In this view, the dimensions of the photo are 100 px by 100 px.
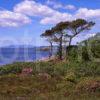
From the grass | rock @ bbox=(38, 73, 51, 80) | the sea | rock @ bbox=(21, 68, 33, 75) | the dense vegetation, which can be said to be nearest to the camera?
the grass

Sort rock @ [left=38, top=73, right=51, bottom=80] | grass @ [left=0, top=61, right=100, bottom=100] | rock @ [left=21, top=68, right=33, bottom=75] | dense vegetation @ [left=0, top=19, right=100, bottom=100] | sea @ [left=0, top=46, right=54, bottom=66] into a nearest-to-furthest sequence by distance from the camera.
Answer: grass @ [left=0, top=61, right=100, bottom=100] → dense vegetation @ [left=0, top=19, right=100, bottom=100] → rock @ [left=38, top=73, right=51, bottom=80] → rock @ [left=21, top=68, right=33, bottom=75] → sea @ [left=0, top=46, right=54, bottom=66]

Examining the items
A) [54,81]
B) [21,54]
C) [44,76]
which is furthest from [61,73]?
[21,54]

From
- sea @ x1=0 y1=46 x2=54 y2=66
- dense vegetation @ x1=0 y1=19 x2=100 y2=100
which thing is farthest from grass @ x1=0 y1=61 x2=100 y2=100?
sea @ x1=0 y1=46 x2=54 y2=66

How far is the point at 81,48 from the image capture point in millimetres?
41781

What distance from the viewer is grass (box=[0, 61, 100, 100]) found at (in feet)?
65.4

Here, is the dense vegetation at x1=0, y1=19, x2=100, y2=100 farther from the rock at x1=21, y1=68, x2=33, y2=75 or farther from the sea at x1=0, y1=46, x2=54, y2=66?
the sea at x1=0, y1=46, x2=54, y2=66

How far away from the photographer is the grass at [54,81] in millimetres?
19938

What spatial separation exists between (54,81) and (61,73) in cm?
512

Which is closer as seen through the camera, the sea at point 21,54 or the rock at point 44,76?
the rock at point 44,76

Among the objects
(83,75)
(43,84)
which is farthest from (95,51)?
(43,84)

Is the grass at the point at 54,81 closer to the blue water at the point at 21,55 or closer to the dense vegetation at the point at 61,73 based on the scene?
the dense vegetation at the point at 61,73

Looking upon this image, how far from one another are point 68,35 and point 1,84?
26208 millimetres

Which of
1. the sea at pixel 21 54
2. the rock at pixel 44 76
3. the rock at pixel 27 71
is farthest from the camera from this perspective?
the sea at pixel 21 54

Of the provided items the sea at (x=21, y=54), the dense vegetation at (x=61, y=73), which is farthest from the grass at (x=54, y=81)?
the sea at (x=21, y=54)
